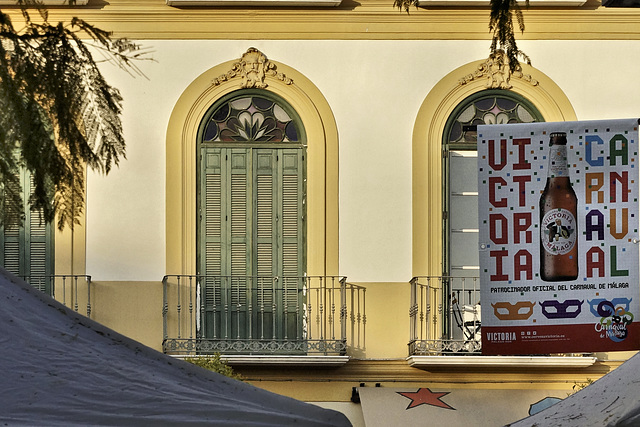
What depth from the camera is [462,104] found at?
13.2m

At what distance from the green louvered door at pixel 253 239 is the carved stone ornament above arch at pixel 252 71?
0.82 m

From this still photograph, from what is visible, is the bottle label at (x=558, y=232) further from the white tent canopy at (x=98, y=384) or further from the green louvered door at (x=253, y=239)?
the green louvered door at (x=253, y=239)

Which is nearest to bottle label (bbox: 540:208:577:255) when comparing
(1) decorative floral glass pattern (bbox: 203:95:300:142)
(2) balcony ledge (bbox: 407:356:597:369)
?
(2) balcony ledge (bbox: 407:356:597:369)

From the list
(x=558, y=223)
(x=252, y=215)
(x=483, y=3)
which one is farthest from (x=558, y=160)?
(x=252, y=215)

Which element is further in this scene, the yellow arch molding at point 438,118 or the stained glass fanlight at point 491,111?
the stained glass fanlight at point 491,111

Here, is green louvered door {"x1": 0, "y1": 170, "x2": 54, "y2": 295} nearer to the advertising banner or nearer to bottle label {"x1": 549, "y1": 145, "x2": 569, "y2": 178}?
the advertising banner

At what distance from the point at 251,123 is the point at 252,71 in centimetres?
63

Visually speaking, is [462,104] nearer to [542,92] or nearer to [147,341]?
[542,92]

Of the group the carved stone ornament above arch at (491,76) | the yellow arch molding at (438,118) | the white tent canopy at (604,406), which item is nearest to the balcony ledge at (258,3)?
Result: the yellow arch molding at (438,118)

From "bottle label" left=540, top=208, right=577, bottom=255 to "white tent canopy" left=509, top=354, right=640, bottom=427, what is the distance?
3.56 meters

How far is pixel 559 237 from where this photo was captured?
25.2 ft

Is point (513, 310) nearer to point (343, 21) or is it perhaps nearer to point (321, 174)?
point (321, 174)

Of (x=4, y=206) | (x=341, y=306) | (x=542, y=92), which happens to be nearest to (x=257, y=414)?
(x=4, y=206)

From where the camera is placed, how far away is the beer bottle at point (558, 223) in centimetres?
748
